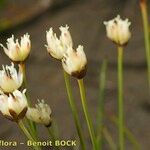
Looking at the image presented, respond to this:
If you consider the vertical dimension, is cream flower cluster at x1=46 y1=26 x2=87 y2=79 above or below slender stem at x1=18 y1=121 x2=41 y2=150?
above

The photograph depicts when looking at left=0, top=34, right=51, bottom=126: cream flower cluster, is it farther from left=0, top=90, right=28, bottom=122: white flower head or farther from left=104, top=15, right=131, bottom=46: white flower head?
left=104, top=15, right=131, bottom=46: white flower head

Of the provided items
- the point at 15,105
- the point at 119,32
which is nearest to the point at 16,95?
the point at 15,105

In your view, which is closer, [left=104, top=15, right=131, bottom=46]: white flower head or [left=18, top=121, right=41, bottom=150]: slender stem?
[left=18, top=121, right=41, bottom=150]: slender stem

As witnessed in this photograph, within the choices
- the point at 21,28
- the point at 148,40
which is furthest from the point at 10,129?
the point at 148,40

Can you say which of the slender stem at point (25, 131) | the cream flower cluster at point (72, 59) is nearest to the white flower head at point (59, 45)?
the cream flower cluster at point (72, 59)

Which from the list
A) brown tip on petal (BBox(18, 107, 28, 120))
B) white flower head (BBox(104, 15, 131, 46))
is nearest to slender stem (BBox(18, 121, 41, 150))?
brown tip on petal (BBox(18, 107, 28, 120))

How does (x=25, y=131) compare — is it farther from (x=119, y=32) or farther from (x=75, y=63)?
(x=119, y=32)
